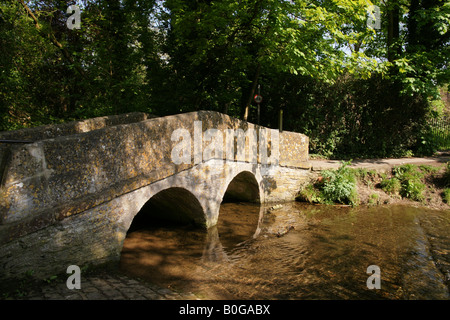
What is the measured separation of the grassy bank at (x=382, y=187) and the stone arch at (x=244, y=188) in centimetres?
156

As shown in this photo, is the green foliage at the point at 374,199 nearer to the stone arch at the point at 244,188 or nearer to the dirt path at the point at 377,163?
the dirt path at the point at 377,163

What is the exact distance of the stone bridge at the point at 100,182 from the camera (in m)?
3.08

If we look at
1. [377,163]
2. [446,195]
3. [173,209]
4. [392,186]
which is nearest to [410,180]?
[392,186]

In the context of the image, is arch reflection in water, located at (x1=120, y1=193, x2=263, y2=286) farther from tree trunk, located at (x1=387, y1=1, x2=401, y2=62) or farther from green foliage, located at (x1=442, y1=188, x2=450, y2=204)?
tree trunk, located at (x1=387, y1=1, x2=401, y2=62)

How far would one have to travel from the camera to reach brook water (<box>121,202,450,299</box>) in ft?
13.3

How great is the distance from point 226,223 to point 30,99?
877 centimetres

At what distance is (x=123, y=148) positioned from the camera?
13.8 ft

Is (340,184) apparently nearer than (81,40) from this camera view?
Yes

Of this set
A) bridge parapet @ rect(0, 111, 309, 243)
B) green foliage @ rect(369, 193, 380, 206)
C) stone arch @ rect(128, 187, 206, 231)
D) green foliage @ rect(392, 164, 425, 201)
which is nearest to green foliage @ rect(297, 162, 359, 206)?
green foliage @ rect(369, 193, 380, 206)

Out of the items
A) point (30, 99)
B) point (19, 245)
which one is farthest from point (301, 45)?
point (30, 99)

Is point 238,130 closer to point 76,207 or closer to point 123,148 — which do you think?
point 123,148

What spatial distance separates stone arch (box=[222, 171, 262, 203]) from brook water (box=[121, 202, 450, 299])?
3.28 feet
